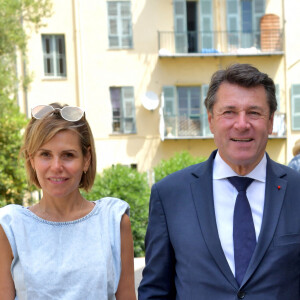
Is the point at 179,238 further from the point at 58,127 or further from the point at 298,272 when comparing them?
the point at 58,127

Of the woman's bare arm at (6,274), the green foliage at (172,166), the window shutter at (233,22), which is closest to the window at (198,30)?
the window shutter at (233,22)

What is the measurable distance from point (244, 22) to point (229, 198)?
22.5 m

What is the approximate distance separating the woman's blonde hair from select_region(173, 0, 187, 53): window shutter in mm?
21469

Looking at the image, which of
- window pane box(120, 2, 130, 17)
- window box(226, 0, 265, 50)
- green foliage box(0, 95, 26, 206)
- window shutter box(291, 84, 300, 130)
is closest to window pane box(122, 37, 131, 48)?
window pane box(120, 2, 130, 17)

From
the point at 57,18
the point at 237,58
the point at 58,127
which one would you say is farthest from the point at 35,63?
the point at 58,127

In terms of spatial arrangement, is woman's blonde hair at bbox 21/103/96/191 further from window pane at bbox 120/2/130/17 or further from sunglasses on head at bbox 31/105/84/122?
window pane at bbox 120/2/130/17

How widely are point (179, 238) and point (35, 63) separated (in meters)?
21.5

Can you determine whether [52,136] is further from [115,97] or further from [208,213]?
[115,97]

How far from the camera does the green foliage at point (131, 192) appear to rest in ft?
43.8

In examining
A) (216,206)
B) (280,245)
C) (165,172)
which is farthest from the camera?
(165,172)

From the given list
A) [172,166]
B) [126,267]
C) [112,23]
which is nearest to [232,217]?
[126,267]

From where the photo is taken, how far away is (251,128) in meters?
2.81

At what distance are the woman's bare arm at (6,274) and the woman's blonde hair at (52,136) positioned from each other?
397 millimetres

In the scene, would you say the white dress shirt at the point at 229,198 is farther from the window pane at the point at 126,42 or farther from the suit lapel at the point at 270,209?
the window pane at the point at 126,42
